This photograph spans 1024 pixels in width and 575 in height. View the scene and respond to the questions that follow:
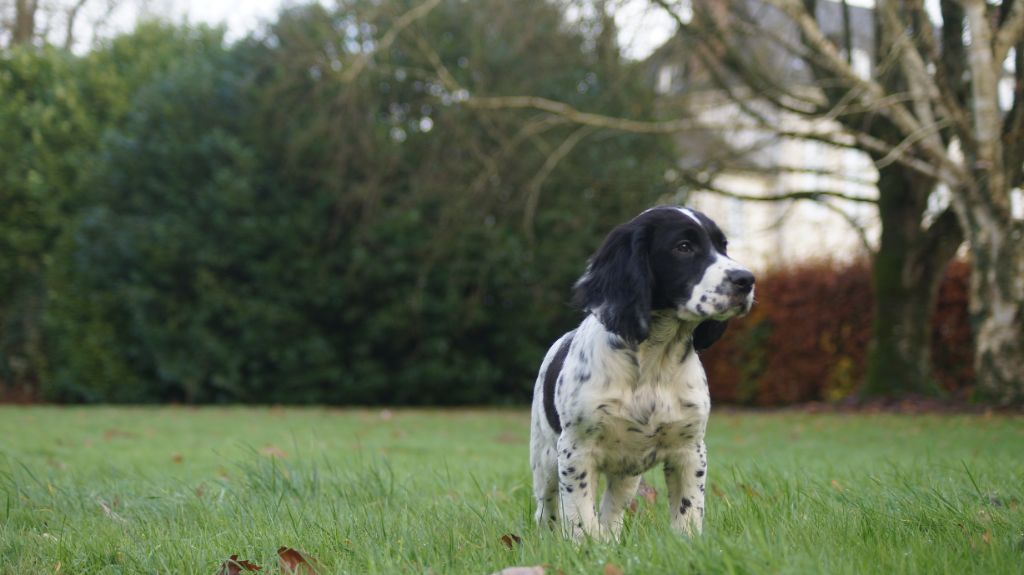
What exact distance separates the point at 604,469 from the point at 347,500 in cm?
143

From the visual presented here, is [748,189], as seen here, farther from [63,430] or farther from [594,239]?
[63,430]

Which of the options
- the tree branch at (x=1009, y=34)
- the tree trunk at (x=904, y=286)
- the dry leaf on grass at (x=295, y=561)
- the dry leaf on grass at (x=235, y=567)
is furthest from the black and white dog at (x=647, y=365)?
the tree trunk at (x=904, y=286)

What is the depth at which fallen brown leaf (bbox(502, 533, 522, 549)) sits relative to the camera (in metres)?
3.48

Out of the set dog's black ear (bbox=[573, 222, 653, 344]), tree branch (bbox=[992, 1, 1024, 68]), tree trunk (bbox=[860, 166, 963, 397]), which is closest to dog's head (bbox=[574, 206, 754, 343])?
dog's black ear (bbox=[573, 222, 653, 344])

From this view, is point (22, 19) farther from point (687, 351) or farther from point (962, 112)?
point (687, 351)

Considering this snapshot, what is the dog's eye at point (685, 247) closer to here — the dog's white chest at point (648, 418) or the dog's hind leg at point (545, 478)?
the dog's white chest at point (648, 418)

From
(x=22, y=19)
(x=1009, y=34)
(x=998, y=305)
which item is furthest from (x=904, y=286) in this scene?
(x=22, y=19)

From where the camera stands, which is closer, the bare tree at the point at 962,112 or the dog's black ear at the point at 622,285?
the dog's black ear at the point at 622,285

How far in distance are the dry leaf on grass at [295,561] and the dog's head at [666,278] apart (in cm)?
145

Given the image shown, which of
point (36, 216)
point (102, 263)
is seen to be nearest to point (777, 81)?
point (102, 263)

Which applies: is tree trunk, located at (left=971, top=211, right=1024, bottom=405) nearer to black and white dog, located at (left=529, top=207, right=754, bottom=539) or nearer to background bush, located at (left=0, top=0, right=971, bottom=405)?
background bush, located at (left=0, top=0, right=971, bottom=405)

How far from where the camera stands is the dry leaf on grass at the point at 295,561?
3.27m

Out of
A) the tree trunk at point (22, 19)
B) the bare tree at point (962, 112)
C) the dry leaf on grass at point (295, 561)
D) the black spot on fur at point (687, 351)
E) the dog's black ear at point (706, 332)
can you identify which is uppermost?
the tree trunk at point (22, 19)

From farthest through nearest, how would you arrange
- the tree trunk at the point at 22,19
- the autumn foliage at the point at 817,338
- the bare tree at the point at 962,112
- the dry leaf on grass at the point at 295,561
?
the tree trunk at the point at 22,19, the autumn foliage at the point at 817,338, the bare tree at the point at 962,112, the dry leaf on grass at the point at 295,561
